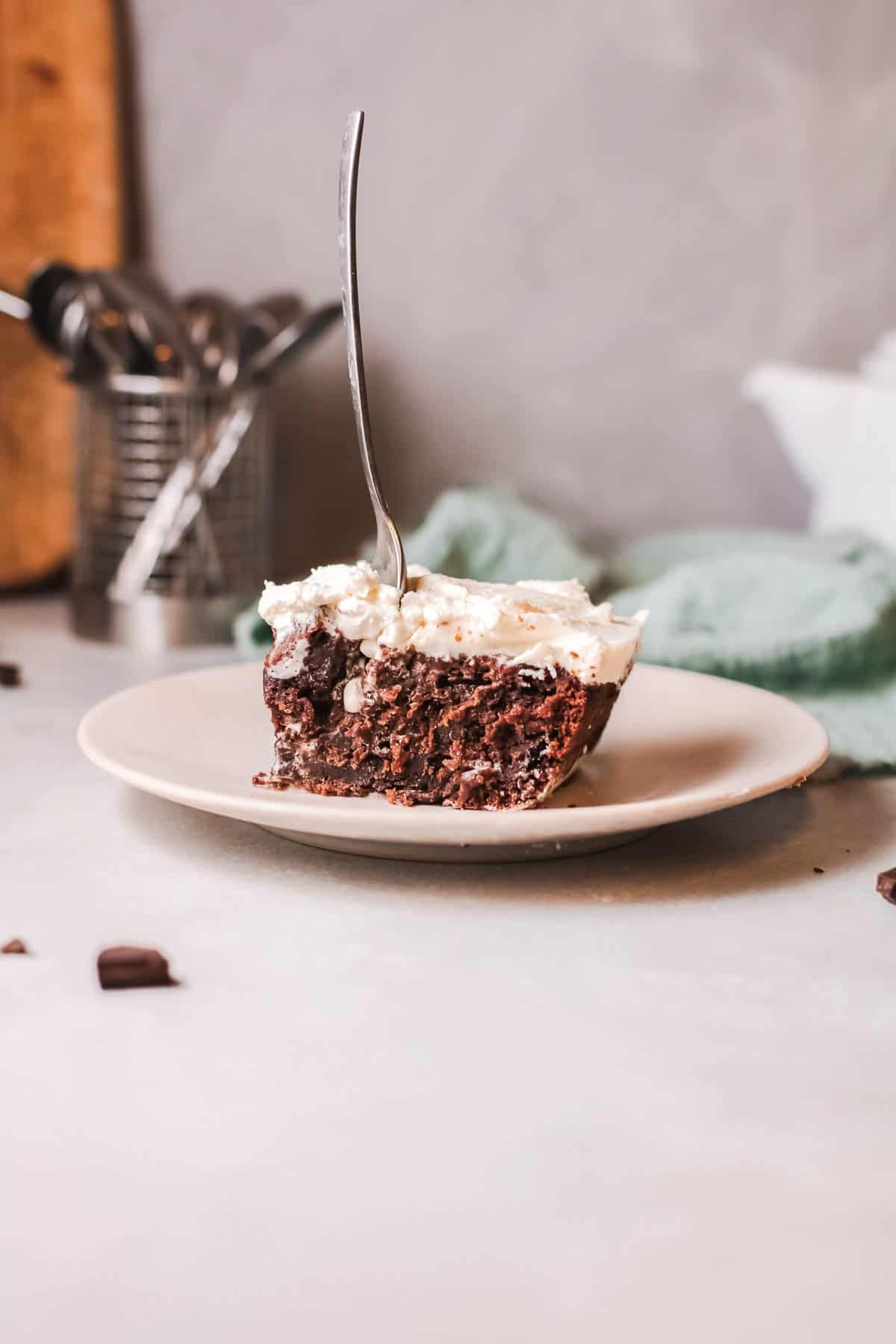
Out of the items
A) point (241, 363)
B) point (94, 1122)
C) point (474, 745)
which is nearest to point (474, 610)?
point (474, 745)

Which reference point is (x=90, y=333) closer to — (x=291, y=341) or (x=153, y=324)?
(x=153, y=324)

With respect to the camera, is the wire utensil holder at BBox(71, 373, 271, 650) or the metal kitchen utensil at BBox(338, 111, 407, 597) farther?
the wire utensil holder at BBox(71, 373, 271, 650)

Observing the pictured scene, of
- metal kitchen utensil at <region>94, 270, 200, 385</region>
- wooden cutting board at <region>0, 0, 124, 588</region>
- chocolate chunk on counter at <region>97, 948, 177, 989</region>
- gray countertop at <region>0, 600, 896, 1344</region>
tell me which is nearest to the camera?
gray countertop at <region>0, 600, 896, 1344</region>

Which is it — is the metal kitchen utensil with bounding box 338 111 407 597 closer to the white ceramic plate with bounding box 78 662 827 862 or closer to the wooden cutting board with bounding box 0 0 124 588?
the white ceramic plate with bounding box 78 662 827 862

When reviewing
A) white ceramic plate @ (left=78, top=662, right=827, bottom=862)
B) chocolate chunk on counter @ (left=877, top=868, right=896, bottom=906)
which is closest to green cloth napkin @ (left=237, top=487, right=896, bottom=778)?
white ceramic plate @ (left=78, top=662, right=827, bottom=862)

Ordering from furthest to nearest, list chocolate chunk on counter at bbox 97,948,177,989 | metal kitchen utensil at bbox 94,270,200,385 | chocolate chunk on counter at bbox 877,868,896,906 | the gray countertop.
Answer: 1. metal kitchen utensil at bbox 94,270,200,385
2. chocolate chunk on counter at bbox 877,868,896,906
3. chocolate chunk on counter at bbox 97,948,177,989
4. the gray countertop

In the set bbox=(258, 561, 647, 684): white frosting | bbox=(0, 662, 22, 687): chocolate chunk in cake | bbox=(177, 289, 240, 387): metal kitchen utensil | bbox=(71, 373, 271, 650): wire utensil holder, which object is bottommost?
bbox=(0, 662, 22, 687): chocolate chunk in cake

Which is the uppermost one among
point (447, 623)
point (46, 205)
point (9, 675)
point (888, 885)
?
point (46, 205)

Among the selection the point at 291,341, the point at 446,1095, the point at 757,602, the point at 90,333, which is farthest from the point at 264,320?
the point at 446,1095
